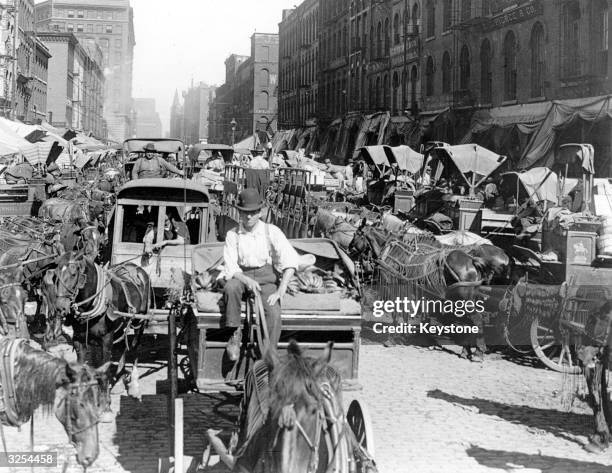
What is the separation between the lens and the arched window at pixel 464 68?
1403 inches

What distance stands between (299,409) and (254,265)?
2713mm

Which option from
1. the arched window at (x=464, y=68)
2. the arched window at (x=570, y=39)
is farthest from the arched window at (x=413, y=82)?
the arched window at (x=570, y=39)

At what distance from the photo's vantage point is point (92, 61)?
108 m

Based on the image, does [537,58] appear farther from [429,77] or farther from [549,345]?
[549,345]

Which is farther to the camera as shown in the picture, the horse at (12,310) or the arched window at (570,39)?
the arched window at (570,39)

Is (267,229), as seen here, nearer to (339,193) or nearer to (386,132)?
(339,193)

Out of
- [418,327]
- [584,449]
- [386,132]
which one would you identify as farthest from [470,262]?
[386,132]

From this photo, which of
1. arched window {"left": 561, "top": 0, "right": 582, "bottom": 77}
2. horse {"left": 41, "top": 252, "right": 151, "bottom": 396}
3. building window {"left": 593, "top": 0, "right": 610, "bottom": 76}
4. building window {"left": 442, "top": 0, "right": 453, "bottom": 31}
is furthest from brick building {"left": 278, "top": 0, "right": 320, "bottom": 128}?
horse {"left": 41, "top": 252, "right": 151, "bottom": 396}

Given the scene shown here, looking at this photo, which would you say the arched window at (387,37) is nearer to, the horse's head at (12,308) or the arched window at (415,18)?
the arched window at (415,18)

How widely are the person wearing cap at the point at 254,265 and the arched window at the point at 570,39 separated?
75.5ft

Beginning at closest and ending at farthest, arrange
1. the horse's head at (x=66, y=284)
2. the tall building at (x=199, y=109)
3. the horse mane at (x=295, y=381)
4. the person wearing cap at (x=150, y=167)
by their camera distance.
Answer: the horse mane at (x=295, y=381)
the horse's head at (x=66, y=284)
the person wearing cap at (x=150, y=167)
the tall building at (x=199, y=109)

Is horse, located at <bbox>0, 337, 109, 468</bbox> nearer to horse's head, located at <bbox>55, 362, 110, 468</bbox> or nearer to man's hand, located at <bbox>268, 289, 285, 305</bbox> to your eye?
horse's head, located at <bbox>55, 362, 110, 468</bbox>

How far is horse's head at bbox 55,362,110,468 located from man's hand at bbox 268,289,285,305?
Answer: 75.4 inches

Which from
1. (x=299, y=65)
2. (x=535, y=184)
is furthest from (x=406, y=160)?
(x=299, y=65)
